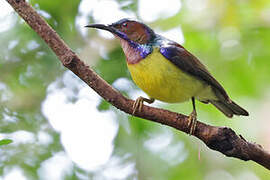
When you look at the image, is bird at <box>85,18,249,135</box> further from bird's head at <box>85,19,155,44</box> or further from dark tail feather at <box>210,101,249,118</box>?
dark tail feather at <box>210,101,249,118</box>

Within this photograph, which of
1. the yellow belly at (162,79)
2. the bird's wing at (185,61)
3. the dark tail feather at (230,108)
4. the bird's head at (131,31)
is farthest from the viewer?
the dark tail feather at (230,108)

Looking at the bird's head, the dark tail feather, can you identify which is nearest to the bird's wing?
the bird's head

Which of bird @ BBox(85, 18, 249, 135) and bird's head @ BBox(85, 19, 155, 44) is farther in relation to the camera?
bird's head @ BBox(85, 19, 155, 44)

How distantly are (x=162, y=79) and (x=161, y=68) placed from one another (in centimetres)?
11

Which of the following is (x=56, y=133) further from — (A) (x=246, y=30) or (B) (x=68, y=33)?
(A) (x=246, y=30)

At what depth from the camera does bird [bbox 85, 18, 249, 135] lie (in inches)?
155

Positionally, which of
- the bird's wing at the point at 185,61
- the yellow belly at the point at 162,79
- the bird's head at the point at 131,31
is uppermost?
the bird's head at the point at 131,31

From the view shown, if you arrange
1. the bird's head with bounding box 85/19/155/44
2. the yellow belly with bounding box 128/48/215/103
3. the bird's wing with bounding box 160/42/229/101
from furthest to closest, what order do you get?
the bird's head with bounding box 85/19/155/44, the bird's wing with bounding box 160/42/229/101, the yellow belly with bounding box 128/48/215/103

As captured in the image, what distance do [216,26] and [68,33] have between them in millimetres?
1926

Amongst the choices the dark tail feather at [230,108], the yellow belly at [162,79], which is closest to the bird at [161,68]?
the yellow belly at [162,79]

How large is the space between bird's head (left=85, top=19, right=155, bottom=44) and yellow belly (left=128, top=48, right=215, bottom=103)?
0.28 m

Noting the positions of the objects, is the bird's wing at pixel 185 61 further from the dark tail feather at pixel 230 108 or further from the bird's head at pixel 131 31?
the dark tail feather at pixel 230 108

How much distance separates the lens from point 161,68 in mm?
3963

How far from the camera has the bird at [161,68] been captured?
12.9ft
